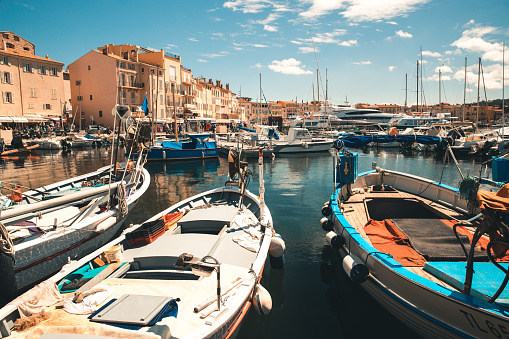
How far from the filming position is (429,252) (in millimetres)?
7023

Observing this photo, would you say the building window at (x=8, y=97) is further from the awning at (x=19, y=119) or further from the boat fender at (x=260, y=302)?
the boat fender at (x=260, y=302)

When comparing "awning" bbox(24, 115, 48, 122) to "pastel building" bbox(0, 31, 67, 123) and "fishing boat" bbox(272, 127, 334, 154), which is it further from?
"fishing boat" bbox(272, 127, 334, 154)

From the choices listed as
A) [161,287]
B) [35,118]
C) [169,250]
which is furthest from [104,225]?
[35,118]

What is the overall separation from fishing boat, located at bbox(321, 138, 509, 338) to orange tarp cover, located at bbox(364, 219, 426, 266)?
0.07 ft

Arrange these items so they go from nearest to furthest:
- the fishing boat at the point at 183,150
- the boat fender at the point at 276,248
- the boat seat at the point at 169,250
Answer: the boat seat at the point at 169,250 < the boat fender at the point at 276,248 < the fishing boat at the point at 183,150

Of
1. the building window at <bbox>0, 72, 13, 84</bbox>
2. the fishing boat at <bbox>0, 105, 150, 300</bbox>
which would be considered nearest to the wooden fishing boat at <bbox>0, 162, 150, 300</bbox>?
the fishing boat at <bbox>0, 105, 150, 300</bbox>

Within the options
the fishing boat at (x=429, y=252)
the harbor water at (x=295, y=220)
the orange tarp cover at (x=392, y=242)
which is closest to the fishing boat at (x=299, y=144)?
the harbor water at (x=295, y=220)

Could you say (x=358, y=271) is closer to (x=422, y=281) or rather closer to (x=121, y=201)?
(x=422, y=281)

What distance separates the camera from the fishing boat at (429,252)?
15.8ft

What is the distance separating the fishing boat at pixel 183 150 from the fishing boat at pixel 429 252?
26963 mm

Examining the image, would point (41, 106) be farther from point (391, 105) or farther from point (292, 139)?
point (391, 105)

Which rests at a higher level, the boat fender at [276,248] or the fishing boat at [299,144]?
the fishing boat at [299,144]

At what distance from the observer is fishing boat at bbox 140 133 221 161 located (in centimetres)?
3525

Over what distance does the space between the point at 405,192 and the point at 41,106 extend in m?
56.8
